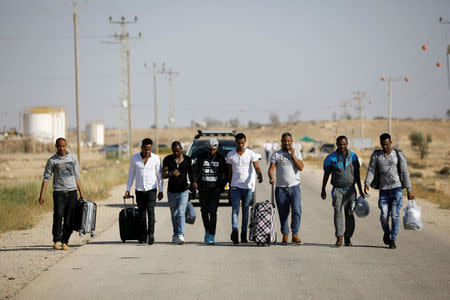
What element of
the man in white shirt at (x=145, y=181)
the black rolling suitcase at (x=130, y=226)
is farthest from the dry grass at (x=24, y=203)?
the man in white shirt at (x=145, y=181)

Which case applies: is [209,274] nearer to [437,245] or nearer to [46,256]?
[46,256]

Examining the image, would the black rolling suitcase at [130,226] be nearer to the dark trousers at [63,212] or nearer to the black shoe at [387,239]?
the dark trousers at [63,212]

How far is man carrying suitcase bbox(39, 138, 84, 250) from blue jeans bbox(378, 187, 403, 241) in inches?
208

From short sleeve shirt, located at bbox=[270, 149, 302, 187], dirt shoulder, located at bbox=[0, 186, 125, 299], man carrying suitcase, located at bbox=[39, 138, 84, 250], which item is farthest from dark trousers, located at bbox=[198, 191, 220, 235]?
dirt shoulder, located at bbox=[0, 186, 125, 299]

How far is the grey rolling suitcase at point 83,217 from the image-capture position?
11.8 metres

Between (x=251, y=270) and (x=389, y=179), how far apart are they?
3.44m

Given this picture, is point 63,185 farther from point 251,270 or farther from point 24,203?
point 24,203

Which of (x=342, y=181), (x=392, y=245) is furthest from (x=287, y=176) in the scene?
(x=392, y=245)

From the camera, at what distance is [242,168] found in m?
11.7

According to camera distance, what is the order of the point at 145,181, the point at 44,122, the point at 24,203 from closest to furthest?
1. the point at 145,181
2. the point at 24,203
3. the point at 44,122

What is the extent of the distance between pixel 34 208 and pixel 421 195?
45.2 ft

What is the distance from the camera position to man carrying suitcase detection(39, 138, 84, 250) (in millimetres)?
11555

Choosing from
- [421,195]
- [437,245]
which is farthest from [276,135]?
[437,245]

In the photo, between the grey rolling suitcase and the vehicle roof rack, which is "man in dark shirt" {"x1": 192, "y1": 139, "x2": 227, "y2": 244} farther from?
the vehicle roof rack
